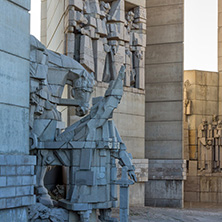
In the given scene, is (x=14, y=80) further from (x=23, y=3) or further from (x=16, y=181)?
(x=16, y=181)

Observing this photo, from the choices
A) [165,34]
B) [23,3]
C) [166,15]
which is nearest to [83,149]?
[23,3]

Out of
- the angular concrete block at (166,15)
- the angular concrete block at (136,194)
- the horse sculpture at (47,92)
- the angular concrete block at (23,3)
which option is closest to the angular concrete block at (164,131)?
the angular concrete block at (136,194)

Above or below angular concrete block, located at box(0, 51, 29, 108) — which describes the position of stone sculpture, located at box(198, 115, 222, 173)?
below

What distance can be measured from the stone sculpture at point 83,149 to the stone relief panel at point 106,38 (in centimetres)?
471

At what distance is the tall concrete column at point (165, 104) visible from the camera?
18.9 metres

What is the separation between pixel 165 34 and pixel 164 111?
3.20 m

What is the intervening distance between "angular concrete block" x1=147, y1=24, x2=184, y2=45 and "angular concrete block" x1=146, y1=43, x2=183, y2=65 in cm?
21

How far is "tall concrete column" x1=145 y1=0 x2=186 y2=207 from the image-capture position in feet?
61.9

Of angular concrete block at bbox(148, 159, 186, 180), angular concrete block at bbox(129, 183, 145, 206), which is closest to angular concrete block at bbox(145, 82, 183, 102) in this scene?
angular concrete block at bbox(148, 159, 186, 180)

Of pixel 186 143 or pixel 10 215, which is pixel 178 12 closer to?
pixel 186 143

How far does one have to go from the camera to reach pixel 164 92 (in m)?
19.3

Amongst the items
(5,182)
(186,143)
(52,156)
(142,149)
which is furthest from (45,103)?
(186,143)

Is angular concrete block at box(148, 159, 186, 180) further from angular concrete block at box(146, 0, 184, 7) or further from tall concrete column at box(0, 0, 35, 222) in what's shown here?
tall concrete column at box(0, 0, 35, 222)

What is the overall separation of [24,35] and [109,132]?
2914mm
